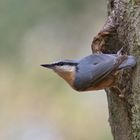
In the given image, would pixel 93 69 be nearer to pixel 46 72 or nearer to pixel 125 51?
pixel 125 51

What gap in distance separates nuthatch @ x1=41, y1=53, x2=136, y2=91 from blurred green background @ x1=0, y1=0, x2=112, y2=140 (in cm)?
255

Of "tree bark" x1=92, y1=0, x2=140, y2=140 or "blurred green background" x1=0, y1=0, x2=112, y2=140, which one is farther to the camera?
"blurred green background" x1=0, y1=0, x2=112, y2=140

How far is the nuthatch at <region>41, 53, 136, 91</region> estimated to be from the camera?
335 centimetres

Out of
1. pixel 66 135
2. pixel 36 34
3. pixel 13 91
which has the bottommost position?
pixel 66 135

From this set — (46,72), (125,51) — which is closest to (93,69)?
(125,51)

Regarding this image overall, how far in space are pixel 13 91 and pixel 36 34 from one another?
63 centimetres

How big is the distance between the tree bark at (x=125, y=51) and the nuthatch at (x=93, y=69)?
65 mm

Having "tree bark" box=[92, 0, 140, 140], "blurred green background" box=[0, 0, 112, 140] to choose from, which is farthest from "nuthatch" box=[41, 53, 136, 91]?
"blurred green background" box=[0, 0, 112, 140]

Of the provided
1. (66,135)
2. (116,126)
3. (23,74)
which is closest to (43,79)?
(23,74)

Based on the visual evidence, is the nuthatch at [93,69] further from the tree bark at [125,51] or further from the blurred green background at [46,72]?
the blurred green background at [46,72]

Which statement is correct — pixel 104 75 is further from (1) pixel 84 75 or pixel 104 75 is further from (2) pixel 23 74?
(2) pixel 23 74

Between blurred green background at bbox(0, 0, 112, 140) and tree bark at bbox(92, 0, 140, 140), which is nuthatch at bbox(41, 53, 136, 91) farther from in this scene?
blurred green background at bbox(0, 0, 112, 140)

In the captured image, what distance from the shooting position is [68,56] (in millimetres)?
6359

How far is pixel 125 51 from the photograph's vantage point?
341 cm
